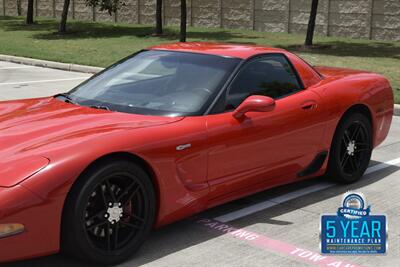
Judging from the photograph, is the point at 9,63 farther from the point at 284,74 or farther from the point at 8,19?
the point at 8,19

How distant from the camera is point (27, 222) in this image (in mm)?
3307

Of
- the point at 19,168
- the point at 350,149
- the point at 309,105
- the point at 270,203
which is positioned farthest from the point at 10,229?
the point at 350,149

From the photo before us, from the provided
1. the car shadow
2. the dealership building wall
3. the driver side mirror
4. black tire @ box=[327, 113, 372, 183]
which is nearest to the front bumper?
the car shadow

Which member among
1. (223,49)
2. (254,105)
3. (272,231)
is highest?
(223,49)

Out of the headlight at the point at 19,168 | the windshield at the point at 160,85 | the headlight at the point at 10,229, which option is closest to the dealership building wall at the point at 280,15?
the windshield at the point at 160,85

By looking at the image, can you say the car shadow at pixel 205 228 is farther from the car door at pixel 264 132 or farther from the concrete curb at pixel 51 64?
the concrete curb at pixel 51 64

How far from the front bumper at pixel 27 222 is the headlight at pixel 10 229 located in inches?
0.6

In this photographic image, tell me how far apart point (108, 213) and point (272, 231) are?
4.51ft

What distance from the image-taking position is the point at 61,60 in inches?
652

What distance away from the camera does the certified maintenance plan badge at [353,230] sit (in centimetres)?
388

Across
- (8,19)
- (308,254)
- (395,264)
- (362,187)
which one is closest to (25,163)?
(308,254)

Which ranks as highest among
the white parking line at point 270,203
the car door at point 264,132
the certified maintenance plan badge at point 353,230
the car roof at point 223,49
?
the car roof at point 223,49

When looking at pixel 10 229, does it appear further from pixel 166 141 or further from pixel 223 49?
pixel 223 49

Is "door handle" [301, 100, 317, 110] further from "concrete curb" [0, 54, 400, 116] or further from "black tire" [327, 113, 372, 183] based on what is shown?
"concrete curb" [0, 54, 400, 116]
